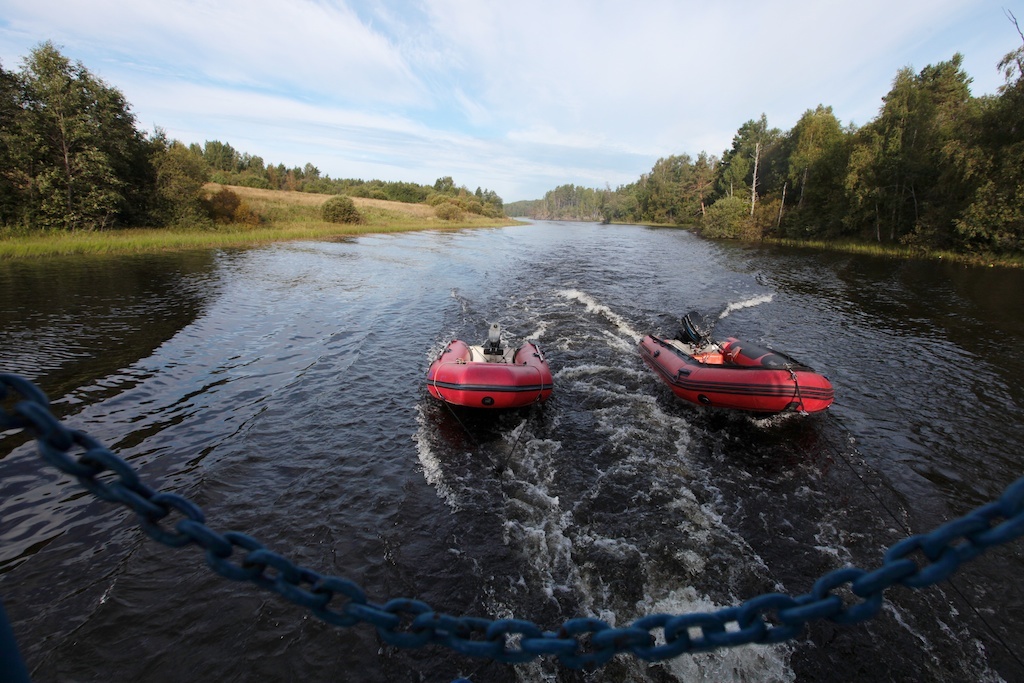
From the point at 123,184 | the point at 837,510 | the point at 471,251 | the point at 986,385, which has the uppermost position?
the point at 123,184

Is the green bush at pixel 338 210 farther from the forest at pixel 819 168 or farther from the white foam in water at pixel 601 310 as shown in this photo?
the white foam in water at pixel 601 310

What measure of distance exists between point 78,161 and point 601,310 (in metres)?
32.6

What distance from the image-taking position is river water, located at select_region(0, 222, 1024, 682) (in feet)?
15.1

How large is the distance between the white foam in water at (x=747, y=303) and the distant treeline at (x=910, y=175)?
18.8 meters

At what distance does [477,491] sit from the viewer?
23.0 ft

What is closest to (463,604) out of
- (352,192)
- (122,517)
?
(122,517)

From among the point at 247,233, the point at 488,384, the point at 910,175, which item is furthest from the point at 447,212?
the point at 488,384

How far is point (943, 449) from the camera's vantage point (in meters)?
8.12

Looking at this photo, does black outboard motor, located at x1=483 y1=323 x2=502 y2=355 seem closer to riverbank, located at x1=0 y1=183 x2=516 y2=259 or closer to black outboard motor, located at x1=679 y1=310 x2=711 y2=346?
black outboard motor, located at x1=679 y1=310 x2=711 y2=346

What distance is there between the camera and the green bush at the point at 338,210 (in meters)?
50.3

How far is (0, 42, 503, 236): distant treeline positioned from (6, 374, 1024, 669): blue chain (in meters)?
33.7

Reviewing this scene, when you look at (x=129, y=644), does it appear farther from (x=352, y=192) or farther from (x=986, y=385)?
(x=352, y=192)

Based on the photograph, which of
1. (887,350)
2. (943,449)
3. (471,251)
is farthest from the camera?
(471,251)

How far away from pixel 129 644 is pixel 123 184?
3590 centimetres
